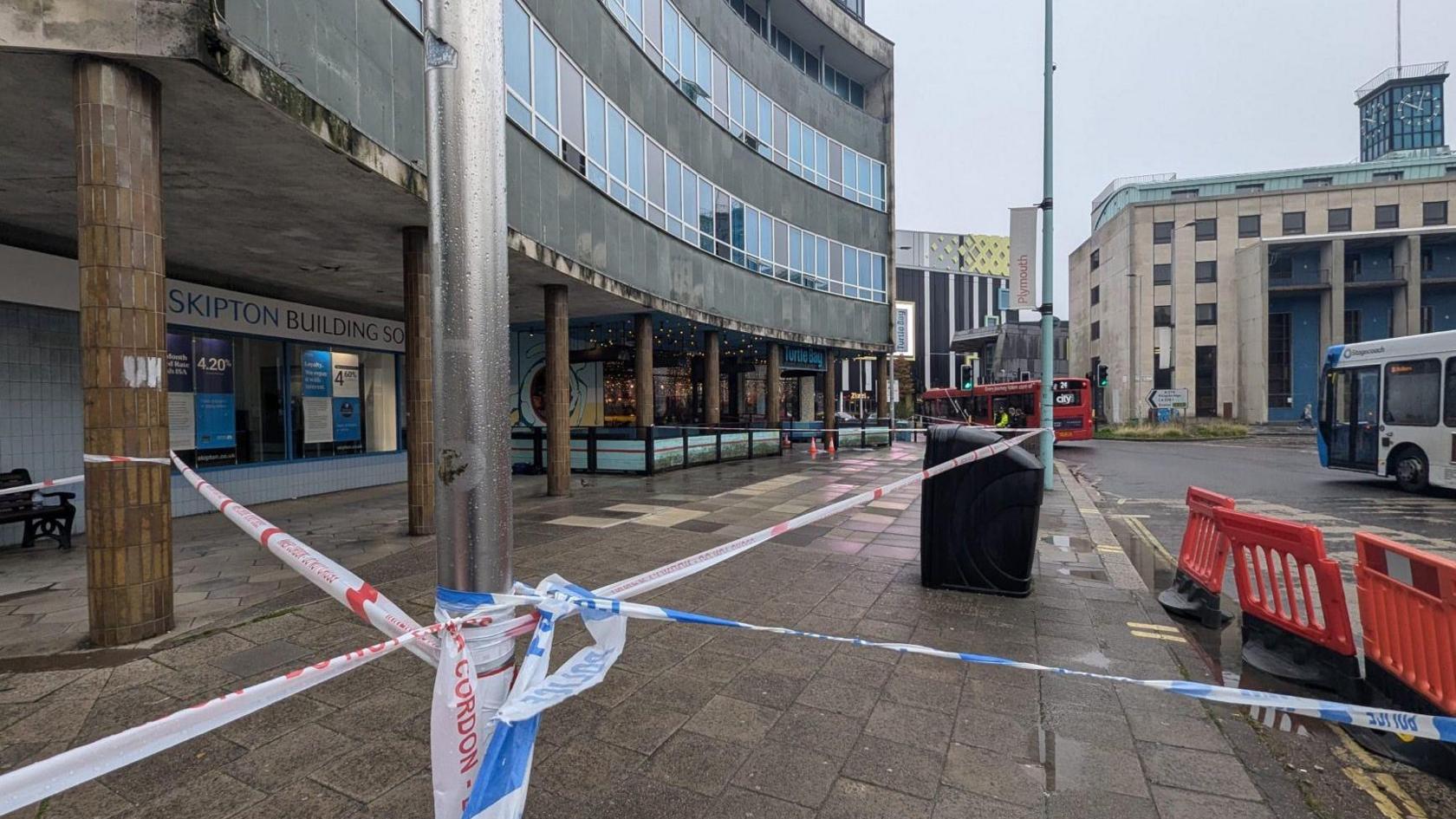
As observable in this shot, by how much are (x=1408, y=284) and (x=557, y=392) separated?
177 ft

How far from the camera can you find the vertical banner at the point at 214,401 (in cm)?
979

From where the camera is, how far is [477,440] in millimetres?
1811

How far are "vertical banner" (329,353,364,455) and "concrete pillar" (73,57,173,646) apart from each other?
8509mm

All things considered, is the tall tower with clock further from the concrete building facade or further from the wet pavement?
the wet pavement

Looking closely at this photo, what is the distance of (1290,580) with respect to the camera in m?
4.25

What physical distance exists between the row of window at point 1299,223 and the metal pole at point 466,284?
5536cm

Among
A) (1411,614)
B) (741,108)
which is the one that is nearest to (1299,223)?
(741,108)

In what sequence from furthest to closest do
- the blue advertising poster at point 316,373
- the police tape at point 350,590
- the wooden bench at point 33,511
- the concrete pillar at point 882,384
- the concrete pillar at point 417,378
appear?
the concrete pillar at point 882,384
the blue advertising poster at point 316,373
the concrete pillar at point 417,378
the wooden bench at point 33,511
the police tape at point 350,590

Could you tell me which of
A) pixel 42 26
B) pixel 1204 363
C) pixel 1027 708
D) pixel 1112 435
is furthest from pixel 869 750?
pixel 1204 363

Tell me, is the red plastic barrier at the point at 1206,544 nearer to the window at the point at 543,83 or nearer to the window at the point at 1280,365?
the window at the point at 543,83

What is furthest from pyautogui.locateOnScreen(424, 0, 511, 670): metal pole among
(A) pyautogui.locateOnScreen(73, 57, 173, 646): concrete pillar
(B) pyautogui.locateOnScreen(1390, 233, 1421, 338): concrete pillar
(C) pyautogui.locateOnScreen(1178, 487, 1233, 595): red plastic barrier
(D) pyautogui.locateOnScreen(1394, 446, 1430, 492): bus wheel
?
(B) pyautogui.locateOnScreen(1390, 233, 1421, 338): concrete pillar

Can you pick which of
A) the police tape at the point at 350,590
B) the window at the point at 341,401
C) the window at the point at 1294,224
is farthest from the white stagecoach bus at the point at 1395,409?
the window at the point at 1294,224

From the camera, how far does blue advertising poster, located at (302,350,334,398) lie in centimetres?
1162

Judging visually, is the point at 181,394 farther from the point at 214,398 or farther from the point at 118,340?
the point at 118,340
